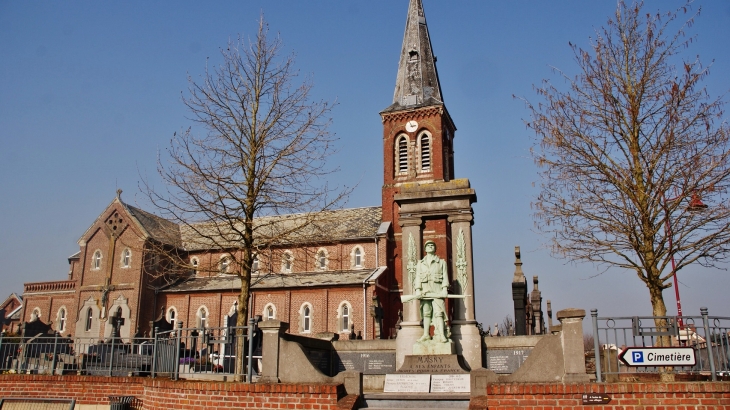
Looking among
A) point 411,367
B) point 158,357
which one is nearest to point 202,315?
Answer: point 158,357

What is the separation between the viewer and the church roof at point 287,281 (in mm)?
35156

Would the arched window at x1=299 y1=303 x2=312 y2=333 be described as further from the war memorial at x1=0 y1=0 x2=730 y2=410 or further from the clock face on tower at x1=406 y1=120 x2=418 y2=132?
the war memorial at x1=0 y1=0 x2=730 y2=410

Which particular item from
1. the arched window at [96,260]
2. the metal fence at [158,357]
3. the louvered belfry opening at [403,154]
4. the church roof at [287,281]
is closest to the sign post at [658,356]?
the metal fence at [158,357]

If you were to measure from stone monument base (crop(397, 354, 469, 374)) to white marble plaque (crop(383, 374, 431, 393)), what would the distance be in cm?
73

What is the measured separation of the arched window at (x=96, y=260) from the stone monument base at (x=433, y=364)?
1360 inches

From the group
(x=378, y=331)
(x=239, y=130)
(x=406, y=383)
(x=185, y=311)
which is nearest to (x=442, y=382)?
(x=406, y=383)

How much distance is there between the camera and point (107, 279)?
3931cm

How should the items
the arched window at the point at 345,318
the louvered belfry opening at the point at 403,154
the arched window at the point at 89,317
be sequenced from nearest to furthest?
1. the arched window at the point at 345,318
2. the arched window at the point at 89,317
3. the louvered belfry opening at the point at 403,154

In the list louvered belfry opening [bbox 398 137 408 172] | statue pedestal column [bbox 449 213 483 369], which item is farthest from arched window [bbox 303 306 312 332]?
statue pedestal column [bbox 449 213 483 369]

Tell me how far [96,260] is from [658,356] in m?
39.8

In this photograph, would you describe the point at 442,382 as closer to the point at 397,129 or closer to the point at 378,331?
the point at 378,331

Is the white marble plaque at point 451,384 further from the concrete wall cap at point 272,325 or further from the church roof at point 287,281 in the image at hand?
the church roof at point 287,281

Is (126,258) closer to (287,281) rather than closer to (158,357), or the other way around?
(287,281)

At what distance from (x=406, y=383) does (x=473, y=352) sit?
2306 millimetres
